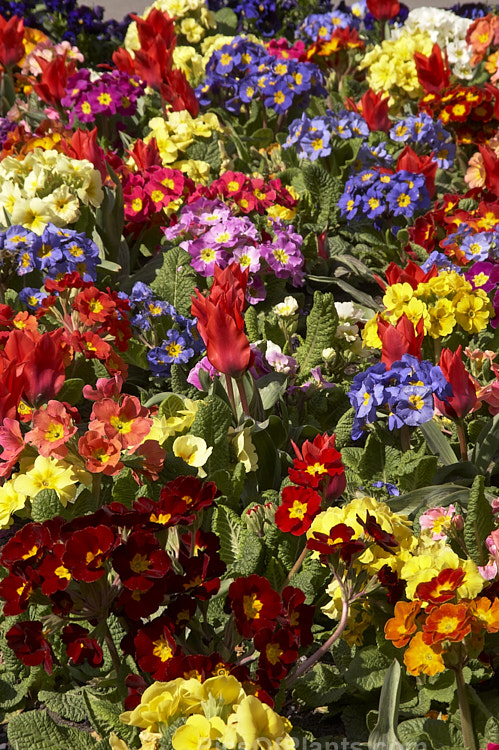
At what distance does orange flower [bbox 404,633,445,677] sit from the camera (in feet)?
5.00

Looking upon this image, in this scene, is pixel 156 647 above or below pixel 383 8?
below

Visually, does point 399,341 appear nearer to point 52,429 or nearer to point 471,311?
point 471,311

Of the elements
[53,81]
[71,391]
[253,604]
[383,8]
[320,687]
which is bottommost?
[320,687]

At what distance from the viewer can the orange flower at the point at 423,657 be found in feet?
5.00

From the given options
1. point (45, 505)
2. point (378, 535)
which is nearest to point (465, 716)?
point (378, 535)

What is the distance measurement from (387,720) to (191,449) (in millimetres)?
798

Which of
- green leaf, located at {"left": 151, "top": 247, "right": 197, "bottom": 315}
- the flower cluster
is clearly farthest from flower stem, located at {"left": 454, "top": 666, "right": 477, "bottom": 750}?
green leaf, located at {"left": 151, "top": 247, "right": 197, "bottom": 315}

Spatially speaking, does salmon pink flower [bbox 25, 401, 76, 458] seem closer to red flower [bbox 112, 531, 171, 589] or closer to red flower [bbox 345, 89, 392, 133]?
red flower [bbox 112, 531, 171, 589]

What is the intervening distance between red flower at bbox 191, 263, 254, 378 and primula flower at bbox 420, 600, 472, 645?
806 millimetres

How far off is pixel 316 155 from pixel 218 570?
8.45 feet

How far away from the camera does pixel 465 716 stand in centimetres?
164

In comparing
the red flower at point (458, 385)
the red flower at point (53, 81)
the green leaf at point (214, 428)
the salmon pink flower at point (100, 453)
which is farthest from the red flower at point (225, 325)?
the red flower at point (53, 81)

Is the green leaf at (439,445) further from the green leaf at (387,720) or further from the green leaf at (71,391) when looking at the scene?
the green leaf at (71,391)

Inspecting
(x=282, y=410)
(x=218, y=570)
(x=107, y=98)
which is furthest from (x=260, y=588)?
(x=107, y=98)
